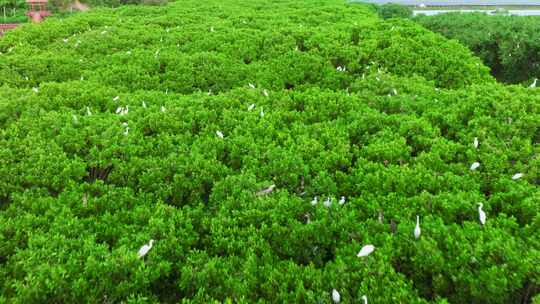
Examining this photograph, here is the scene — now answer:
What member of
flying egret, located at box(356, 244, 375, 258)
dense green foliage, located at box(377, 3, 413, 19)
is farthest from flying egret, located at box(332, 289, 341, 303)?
dense green foliage, located at box(377, 3, 413, 19)

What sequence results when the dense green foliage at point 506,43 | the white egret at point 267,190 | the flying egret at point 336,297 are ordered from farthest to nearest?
the dense green foliage at point 506,43 < the white egret at point 267,190 < the flying egret at point 336,297

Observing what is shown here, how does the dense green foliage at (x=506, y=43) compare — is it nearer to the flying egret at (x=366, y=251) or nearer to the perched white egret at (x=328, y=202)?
the perched white egret at (x=328, y=202)

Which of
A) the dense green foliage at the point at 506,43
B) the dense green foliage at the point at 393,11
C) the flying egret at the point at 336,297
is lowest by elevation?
the flying egret at the point at 336,297

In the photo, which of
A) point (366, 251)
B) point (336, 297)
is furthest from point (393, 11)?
point (336, 297)

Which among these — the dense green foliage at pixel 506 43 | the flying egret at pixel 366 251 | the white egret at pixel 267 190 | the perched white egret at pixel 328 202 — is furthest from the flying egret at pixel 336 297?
the dense green foliage at pixel 506 43

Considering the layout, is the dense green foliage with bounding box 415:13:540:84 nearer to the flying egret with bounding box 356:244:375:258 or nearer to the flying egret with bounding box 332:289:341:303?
the flying egret with bounding box 356:244:375:258

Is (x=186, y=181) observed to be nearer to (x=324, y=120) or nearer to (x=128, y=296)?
(x=128, y=296)

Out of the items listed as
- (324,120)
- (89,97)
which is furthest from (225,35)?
(324,120)
